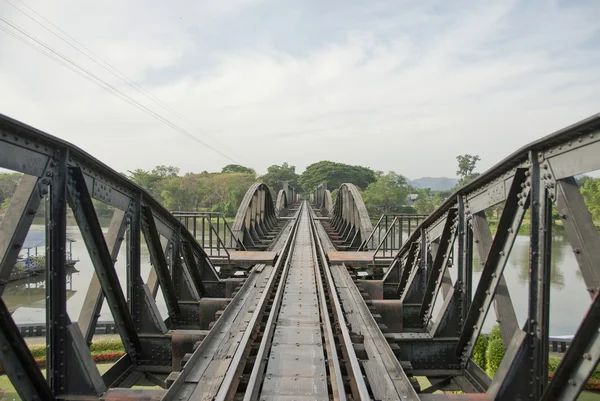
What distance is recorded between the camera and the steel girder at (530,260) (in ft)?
8.97

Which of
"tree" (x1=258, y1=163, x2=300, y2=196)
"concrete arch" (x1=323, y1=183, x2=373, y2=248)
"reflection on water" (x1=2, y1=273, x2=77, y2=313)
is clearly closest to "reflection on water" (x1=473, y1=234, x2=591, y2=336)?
"concrete arch" (x1=323, y1=183, x2=373, y2=248)

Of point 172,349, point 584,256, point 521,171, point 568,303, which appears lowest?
point 568,303

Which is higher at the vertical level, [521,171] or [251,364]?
[521,171]

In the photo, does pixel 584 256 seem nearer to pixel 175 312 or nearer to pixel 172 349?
pixel 172 349

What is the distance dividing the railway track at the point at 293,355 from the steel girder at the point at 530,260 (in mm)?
849

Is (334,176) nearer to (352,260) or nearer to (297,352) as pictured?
(352,260)

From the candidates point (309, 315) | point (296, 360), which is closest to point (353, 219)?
point (309, 315)

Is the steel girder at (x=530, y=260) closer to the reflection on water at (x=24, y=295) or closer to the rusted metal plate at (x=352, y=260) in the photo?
the rusted metal plate at (x=352, y=260)

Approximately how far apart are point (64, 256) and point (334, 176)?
104782 millimetres

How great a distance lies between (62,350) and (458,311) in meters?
4.17

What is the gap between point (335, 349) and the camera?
167 inches

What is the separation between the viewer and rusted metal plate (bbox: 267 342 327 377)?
389 centimetres

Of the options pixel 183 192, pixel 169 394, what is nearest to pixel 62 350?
pixel 169 394

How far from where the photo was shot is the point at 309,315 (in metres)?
5.70
